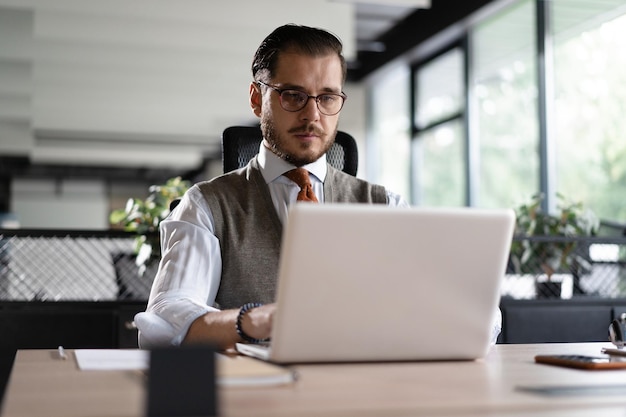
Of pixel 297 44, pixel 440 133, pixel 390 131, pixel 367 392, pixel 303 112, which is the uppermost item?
pixel 390 131

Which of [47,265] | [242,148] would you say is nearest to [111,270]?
[47,265]

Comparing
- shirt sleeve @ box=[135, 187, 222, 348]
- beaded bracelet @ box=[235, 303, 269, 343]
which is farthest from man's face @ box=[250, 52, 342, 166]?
beaded bracelet @ box=[235, 303, 269, 343]

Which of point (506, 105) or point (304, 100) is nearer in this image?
point (304, 100)

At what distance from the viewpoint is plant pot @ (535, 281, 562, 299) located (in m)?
3.31

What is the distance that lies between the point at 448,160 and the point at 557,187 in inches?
72.3

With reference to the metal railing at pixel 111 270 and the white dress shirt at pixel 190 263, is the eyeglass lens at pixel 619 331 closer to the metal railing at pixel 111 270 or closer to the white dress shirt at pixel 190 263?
the white dress shirt at pixel 190 263

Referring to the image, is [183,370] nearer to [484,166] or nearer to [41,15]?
[41,15]

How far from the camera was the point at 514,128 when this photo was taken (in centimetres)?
606

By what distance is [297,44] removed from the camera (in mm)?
1779

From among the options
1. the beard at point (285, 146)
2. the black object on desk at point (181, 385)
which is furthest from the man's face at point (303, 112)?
the black object on desk at point (181, 385)

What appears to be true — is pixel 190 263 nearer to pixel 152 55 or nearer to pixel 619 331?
pixel 619 331

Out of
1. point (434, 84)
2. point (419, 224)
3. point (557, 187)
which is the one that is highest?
point (434, 84)

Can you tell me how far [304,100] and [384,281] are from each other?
0.72m

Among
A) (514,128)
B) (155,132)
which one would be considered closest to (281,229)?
(514,128)
